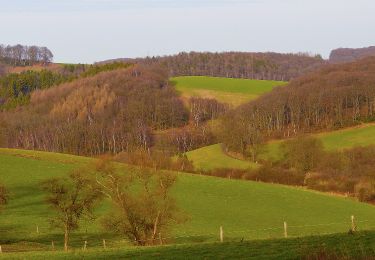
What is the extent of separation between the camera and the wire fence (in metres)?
38.2

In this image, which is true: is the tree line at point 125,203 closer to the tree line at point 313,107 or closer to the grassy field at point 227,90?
the tree line at point 313,107

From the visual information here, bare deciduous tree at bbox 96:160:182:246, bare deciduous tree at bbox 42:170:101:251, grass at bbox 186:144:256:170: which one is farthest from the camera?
grass at bbox 186:144:256:170

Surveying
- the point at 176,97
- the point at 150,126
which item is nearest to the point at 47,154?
the point at 150,126

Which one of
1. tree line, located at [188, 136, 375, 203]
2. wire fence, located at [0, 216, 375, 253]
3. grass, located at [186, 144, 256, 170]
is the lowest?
grass, located at [186, 144, 256, 170]

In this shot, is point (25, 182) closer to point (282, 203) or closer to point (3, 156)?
point (3, 156)

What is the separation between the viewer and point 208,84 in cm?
19938

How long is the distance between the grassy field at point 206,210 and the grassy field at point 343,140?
3286 cm

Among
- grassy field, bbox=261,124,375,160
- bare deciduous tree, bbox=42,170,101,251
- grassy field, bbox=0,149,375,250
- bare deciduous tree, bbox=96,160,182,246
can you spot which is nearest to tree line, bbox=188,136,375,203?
grassy field, bbox=0,149,375,250

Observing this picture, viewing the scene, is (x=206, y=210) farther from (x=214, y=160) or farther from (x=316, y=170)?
(x=214, y=160)

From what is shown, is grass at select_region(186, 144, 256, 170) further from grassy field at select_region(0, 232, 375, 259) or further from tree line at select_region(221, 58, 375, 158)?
grassy field at select_region(0, 232, 375, 259)

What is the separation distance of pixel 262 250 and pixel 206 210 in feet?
115

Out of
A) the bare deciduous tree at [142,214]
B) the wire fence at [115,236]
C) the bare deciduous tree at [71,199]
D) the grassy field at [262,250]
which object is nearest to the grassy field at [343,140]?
the wire fence at [115,236]

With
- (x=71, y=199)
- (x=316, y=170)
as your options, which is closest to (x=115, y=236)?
(x=71, y=199)

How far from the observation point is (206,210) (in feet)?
188
